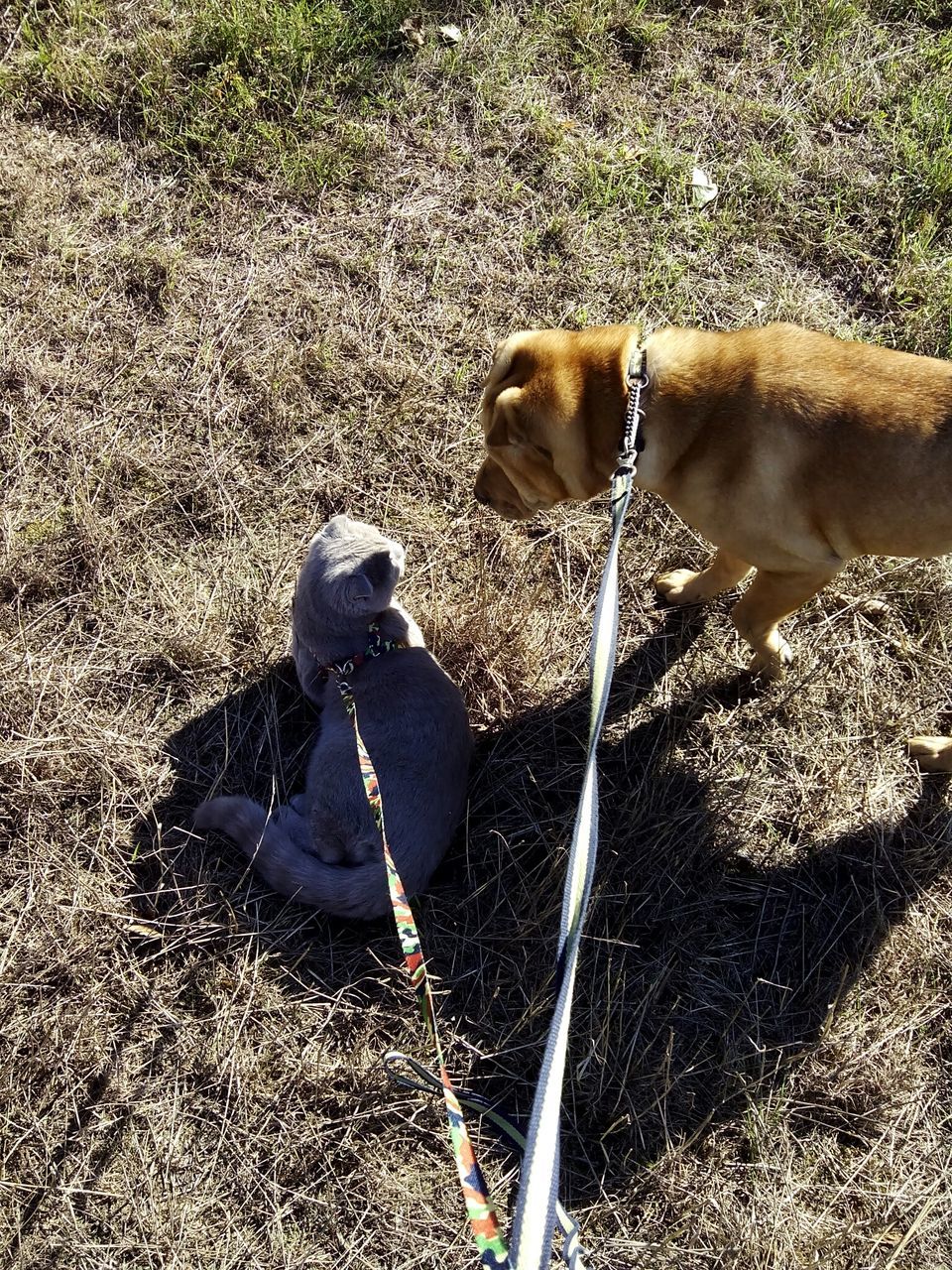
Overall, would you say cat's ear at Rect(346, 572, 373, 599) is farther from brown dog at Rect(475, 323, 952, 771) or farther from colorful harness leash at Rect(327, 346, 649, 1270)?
brown dog at Rect(475, 323, 952, 771)

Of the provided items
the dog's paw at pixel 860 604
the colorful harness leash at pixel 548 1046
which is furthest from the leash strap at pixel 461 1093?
the dog's paw at pixel 860 604

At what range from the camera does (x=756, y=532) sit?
→ 10.1 ft

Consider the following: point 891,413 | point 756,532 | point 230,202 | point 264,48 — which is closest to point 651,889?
point 756,532

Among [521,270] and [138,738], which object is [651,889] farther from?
[521,270]

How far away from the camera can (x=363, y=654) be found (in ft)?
10.4

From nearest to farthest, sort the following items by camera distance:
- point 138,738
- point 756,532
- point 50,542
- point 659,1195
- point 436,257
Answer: point 659,1195 < point 756,532 < point 138,738 < point 50,542 < point 436,257

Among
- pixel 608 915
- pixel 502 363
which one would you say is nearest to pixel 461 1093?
pixel 608 915

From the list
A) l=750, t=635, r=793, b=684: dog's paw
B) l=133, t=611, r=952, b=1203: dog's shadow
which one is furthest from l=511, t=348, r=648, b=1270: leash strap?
l=750, t=635, r=793, b=684: dog's paw

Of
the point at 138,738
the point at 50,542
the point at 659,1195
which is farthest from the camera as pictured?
the point at 50,542

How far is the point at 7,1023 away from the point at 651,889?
233 cm

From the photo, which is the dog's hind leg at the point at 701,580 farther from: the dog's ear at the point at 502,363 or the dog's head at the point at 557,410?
the dog's ear at the point at 502,363

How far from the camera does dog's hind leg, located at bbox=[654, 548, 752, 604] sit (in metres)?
3.52

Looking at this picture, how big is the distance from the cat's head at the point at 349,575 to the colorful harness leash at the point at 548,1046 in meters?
0.39

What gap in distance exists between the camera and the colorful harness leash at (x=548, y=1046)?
1583 mm
